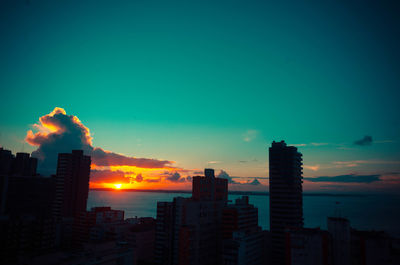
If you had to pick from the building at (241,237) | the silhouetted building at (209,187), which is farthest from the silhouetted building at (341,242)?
the silhouetted building at (209,187)

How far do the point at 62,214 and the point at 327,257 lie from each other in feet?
452

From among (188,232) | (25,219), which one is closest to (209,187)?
(188,232)

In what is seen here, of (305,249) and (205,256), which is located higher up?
(305,249)

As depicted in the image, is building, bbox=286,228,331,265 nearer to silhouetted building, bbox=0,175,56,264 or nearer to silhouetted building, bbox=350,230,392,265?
silhouetted building, bbox=350,230,392,265

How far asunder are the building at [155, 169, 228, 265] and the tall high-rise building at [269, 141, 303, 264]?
852 inches

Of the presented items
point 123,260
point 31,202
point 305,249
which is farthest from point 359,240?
point 31,202

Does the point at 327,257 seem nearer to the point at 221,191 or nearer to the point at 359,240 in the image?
the point at 359,240

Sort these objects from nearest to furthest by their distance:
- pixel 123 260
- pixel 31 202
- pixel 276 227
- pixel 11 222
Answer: pixel 123 260 < pixel 11 222 < pixel 276 227 < pixel 31 202

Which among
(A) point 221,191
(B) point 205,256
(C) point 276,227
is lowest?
(B) point 205,256

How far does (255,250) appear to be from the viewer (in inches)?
3162

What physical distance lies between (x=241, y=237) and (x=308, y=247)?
2014 cm

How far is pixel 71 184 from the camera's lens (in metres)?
153

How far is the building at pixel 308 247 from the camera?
59688 mm

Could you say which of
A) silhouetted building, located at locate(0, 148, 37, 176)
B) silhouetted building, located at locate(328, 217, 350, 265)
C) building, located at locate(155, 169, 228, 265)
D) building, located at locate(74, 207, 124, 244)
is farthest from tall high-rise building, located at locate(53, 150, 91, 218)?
Result: silhouetted building, located at locate(328, 217, 350, 265)
